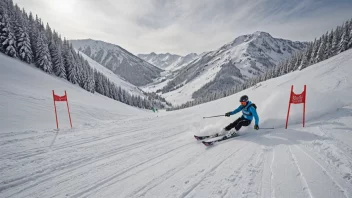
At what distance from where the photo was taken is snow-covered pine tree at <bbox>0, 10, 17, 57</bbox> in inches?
1451

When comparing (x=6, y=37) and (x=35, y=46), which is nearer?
(x=6, y=37)

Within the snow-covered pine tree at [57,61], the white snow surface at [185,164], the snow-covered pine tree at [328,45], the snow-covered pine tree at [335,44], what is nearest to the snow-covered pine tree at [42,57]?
the snow-covered pine tree at [57,61]

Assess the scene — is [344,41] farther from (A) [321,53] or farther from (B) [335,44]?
(A) [321,53]

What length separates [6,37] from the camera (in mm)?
36875

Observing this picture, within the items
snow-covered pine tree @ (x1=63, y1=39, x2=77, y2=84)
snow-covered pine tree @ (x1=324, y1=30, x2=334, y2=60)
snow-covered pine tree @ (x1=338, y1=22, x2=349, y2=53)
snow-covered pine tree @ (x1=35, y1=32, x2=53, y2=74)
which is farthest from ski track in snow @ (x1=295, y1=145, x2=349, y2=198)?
snow-covered pine tree @ (x1=324, y1=30, x2=334, y2=60)

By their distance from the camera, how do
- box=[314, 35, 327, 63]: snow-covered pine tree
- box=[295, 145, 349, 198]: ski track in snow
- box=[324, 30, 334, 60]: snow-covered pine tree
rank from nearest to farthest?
box=[295, 145, 349, 198]: ski track in snow
box=[324, 30, 334, 60]: snow-covered pine tree
box=[314, 35, 327, 63]: snow-covered pine tree

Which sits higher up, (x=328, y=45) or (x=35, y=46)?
(x=328, y=45)

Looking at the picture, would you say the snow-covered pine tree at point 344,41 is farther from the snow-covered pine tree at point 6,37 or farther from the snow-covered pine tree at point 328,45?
the snow-covered pine tree at point 6,37

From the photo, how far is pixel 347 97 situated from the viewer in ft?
31.0

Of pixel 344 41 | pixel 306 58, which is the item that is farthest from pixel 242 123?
pixel 306 58

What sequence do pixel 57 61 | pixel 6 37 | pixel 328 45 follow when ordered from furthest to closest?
pixel 328 45, pixel 57 61, pixel 6 37

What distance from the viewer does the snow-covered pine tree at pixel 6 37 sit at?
36.8m

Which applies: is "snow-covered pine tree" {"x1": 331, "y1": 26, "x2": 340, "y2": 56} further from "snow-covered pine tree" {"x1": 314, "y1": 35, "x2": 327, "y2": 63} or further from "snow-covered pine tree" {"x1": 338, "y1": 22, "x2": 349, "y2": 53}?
"snow-covered pine tree" {"x1": 314, "y1": 35, "x2": 327, "y2": 63}

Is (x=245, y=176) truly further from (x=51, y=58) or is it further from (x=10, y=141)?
(x=51, y=58)
